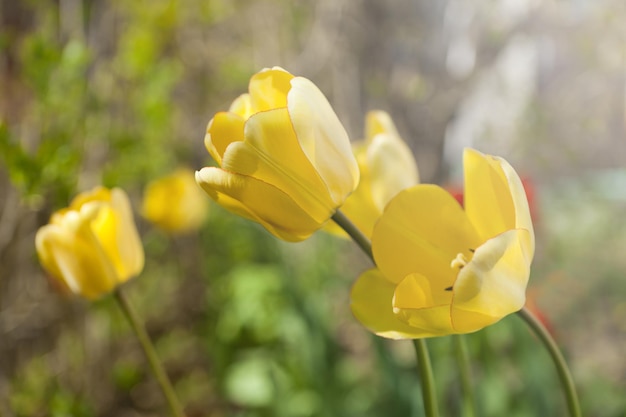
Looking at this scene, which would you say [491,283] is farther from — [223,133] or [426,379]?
[223,133]

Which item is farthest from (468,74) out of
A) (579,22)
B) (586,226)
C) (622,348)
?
(622,348)

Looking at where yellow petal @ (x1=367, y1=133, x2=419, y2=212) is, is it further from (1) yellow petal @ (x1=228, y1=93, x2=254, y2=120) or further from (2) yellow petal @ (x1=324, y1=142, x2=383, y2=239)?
(1) yellow petal @ (x1=228, y1=93, x2=254, y2=120)

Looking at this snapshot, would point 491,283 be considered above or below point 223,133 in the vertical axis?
below

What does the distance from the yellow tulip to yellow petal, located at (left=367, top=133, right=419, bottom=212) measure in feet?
0.38

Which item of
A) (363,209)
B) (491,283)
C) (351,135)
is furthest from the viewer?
(351,135)

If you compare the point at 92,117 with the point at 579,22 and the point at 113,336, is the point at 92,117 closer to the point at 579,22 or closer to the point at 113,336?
the point at 113,336

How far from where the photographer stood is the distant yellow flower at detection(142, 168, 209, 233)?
1449mm

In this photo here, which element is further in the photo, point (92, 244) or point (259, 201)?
point (92, 244)

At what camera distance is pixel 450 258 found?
1.35 feet

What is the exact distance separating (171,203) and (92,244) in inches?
36.7

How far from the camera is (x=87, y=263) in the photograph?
576 mm

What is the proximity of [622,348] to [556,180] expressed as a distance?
74 cm

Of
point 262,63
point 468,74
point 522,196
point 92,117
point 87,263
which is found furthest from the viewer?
point 262,63

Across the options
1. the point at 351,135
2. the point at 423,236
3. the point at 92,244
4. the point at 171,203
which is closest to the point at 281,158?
the point at 423,236
